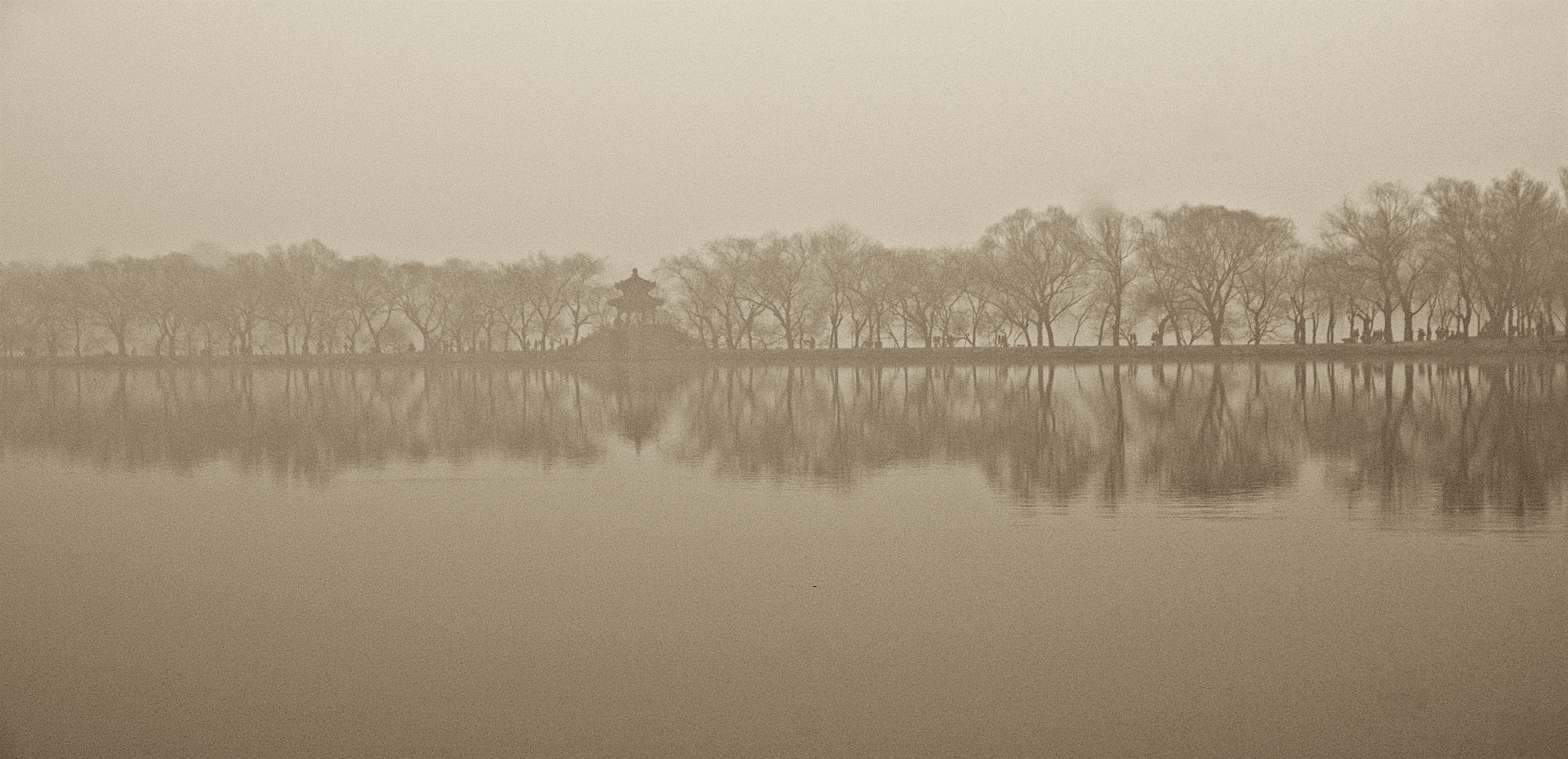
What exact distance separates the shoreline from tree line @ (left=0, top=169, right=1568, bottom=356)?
197 centimetres

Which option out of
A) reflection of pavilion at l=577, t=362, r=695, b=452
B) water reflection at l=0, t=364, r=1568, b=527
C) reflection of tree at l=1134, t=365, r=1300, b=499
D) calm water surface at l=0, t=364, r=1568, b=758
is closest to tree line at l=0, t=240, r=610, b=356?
reflection of pavilion at l=577, t=362, r=695, b=452

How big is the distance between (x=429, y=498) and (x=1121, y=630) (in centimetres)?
818

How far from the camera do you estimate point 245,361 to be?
267 ft

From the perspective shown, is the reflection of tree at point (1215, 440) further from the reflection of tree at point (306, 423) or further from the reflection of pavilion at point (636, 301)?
the reflection of pavilion at point (636, 301)

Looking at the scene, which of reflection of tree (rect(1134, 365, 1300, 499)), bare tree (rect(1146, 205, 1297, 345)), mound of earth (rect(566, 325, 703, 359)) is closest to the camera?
reflection of tree (rect(1134, 365, 1300, 499))

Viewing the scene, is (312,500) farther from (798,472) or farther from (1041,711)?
(1041,711)

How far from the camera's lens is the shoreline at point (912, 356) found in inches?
2016

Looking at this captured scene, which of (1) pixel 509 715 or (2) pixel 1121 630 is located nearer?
(1) pixel 509 715

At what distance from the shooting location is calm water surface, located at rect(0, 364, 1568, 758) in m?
5.45

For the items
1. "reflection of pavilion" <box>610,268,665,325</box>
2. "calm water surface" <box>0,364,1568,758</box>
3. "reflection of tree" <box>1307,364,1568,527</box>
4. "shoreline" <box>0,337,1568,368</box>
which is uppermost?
"reflection of pavilion" <box>610,268,665,325</box>

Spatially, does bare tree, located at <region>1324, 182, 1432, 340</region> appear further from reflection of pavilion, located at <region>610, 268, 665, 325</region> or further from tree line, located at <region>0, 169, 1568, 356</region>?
reflection of pavilion, located at <region>610, 268, 665, 325</region>

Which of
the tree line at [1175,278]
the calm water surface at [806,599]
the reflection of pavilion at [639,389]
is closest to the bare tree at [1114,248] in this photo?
the tree line at [1175,278]

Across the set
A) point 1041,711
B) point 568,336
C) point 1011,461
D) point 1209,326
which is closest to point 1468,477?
point 1011,461

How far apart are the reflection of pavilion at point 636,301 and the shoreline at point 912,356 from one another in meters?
2.93
